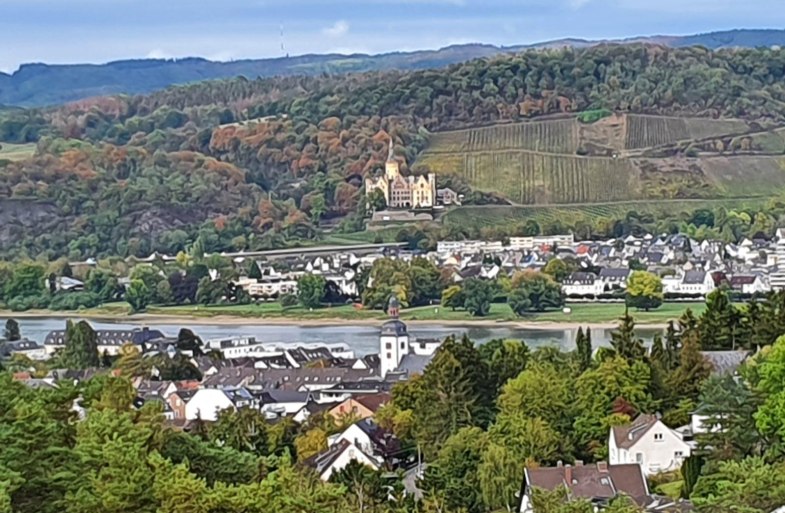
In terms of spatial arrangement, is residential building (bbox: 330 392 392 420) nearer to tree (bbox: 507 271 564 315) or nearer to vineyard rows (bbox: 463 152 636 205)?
tree (bbox: 507 271 564 315)

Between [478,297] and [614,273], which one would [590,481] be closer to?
[478,297]

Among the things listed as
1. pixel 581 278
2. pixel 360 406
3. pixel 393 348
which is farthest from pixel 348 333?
pixel 360 406

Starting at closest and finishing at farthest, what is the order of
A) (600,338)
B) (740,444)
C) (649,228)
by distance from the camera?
(740,444) → (600,338) → (649,228)

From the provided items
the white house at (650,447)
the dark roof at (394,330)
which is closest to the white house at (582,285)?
the dark roof at (394,330)

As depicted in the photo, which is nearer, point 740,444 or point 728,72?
point 740,444

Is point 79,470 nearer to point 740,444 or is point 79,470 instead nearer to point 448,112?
point 740,444

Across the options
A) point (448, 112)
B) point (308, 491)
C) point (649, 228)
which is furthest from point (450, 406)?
point (448, 112)
